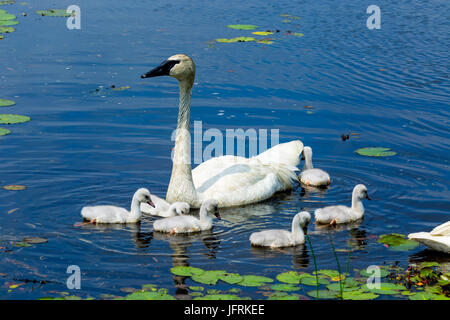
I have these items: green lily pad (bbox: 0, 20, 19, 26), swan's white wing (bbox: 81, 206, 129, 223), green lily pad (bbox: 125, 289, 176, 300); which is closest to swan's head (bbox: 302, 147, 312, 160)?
swan's white wing (bbox: 81, 206, 129, 223)

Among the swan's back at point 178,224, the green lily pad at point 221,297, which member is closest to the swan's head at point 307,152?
the swan's back at point 178,224

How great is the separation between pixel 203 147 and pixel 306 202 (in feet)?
10.8

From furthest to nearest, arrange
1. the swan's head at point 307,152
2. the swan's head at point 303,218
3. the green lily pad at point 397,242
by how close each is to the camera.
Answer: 1. the swan's head at point 307,152
2. the swan's head at point 303,218
3. the green lily pad at point 397,242

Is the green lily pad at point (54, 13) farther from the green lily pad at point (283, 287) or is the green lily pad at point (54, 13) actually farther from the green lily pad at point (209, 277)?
the green lily pad at point (283, 287)

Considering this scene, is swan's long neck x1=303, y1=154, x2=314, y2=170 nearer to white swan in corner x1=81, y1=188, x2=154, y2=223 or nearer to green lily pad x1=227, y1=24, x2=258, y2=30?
white swan in corner x1=81, y1=188, x2=154, y2=223

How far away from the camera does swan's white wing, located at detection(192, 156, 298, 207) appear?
1334cm

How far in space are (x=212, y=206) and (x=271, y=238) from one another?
4.45 ft

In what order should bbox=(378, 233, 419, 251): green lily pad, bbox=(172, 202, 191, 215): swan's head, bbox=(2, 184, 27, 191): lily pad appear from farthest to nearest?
bbox=(2, 184, 27, 191): lily pad, bbox=(172, 202, 191, 215): swan's head, bbox=(378, 233, 419, 251): green lily pad

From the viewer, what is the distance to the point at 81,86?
19.3 metres

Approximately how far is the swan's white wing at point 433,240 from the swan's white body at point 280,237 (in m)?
1.58

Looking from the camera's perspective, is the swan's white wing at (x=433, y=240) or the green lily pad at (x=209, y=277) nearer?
the green lily pad at (x=209, y=277)

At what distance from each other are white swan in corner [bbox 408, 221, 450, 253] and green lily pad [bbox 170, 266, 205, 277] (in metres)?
3.17

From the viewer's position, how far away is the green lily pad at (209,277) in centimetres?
996

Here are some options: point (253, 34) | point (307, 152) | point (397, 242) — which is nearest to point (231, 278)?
point (397, 242)
